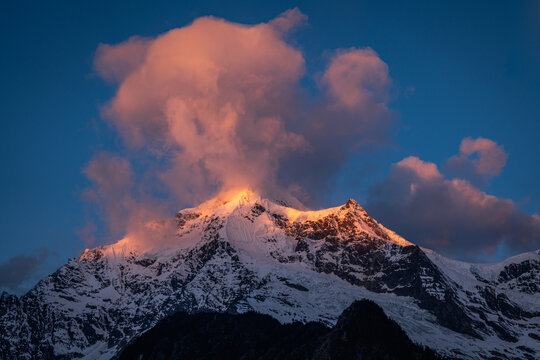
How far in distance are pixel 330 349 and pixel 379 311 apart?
2383 centimetres

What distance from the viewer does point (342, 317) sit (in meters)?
194

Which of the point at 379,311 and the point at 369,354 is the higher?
the point at 379,311

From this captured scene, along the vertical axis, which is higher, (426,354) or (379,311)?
(379,311)

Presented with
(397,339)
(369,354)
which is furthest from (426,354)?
(369,354)

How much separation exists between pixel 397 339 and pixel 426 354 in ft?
32.2

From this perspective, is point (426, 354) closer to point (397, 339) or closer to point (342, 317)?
point (397, 339)

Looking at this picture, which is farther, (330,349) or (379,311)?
(379,311)

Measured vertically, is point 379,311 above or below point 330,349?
above

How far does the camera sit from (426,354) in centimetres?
18600

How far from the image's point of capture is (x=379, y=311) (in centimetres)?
19800

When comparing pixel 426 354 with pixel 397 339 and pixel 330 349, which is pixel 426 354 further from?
pixel 330 349

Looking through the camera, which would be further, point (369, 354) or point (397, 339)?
point (397, 339)

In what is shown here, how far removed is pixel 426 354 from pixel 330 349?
99.8 ft

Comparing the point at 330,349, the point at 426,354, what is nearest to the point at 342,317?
the point at 330,349
